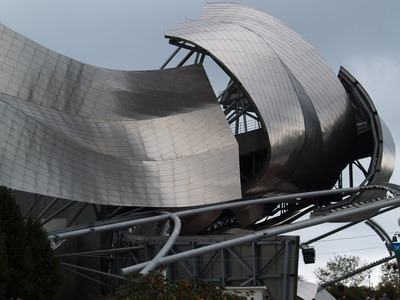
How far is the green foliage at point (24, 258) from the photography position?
57.1 feet

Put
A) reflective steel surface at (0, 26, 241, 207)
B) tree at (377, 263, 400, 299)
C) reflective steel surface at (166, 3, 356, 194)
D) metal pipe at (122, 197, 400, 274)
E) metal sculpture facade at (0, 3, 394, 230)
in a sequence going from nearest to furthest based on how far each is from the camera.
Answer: metal pipe at (122, 197, 400, 274) → reflective steel surface at (0, 26, 241, 207) → metal sculpture facade at (0, 3, 394, 230) → reflective steel surface at (166, 3, 356, 194) → tree at (377, 263, 400, 299)

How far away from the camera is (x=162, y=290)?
12.1 metres

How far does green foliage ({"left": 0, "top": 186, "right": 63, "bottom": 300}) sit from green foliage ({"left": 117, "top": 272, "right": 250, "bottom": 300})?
4.77 m

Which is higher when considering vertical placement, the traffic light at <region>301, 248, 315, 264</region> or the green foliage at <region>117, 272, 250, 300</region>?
the traffic light at <region>301, 248, 315, 264</region>

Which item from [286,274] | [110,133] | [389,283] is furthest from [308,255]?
[389,283]

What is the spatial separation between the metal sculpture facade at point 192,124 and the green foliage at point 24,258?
716cm

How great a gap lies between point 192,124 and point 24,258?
17509 mm

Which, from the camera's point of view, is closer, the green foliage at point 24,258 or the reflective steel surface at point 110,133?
the green foliage at point 24,258

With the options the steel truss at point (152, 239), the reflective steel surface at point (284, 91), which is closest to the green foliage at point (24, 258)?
the steel truss at point (152, 239)

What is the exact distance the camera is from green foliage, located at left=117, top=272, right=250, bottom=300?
12.0 m

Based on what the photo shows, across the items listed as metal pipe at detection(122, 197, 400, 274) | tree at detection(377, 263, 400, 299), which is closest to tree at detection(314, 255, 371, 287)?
tree at detection(377, 263, 400, 299)

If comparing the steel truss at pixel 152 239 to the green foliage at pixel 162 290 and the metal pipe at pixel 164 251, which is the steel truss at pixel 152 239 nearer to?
the metal pipe at pixel 164 251

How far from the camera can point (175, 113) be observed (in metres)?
35.0

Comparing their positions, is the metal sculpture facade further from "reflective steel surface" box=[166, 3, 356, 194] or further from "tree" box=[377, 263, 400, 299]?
"tree" box=[377, 263, 400, 299]
